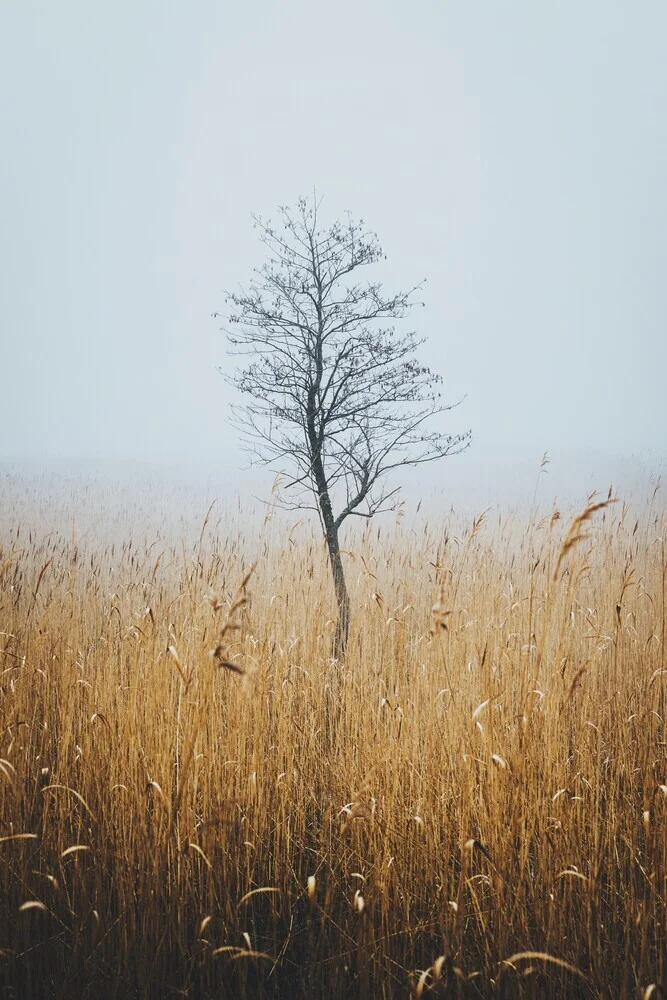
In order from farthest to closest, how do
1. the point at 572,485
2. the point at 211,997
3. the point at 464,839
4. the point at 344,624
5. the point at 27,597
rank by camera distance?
the point at 572,485
the point at 344,624
the point at 27,597
the point at 464,839
the point at 211,997

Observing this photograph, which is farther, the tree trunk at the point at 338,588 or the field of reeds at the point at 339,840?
the tree trunk at the point at 338,588

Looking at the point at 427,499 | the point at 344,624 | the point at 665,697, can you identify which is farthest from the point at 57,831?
the point at 427,499

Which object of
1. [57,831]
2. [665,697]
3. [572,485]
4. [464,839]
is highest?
[572,485]

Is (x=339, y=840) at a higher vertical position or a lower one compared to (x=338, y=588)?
lower

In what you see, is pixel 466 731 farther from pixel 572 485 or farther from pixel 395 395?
pixel 572 485

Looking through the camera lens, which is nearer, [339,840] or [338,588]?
[339,840]

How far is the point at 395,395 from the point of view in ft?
14.9

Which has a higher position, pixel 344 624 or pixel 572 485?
pixel 572 485

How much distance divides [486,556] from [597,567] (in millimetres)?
907

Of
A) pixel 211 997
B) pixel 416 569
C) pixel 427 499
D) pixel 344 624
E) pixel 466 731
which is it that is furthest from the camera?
pixel 427 499

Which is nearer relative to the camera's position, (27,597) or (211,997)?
(211,997)

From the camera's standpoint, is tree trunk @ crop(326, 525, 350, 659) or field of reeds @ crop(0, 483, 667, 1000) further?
tree trunk @ crop(326, 525, 350, 659)

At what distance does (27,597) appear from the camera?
368 centimetres

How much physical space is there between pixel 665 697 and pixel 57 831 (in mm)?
2223
